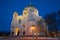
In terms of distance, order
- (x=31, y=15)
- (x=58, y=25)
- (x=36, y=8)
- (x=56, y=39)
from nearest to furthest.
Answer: (x=56, y=39) < (x=58, y=25) < (x=31, y=15) < (x=36, y=8)

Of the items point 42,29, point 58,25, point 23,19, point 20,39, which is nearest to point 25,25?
point 23,19

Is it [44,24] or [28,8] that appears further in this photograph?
[28,8]

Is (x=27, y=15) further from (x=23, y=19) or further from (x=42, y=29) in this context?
(x=42, y=29)

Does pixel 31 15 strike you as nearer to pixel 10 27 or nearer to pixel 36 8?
pixel 36 8

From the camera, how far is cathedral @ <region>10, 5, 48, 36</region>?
10.6 metres

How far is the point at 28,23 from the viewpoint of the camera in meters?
11.0

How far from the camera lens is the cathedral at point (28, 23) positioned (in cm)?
1064

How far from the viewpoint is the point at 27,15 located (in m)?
11.4

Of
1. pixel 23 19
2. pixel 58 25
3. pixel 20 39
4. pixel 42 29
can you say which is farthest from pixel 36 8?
pixel 20 39

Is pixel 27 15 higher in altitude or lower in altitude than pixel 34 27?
higher

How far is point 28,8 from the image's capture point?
463 inches

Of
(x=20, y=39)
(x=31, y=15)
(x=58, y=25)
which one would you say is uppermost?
(x=31, y=15)

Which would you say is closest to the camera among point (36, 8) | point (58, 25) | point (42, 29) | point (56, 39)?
point (56, 39)

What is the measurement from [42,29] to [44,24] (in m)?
0.44
